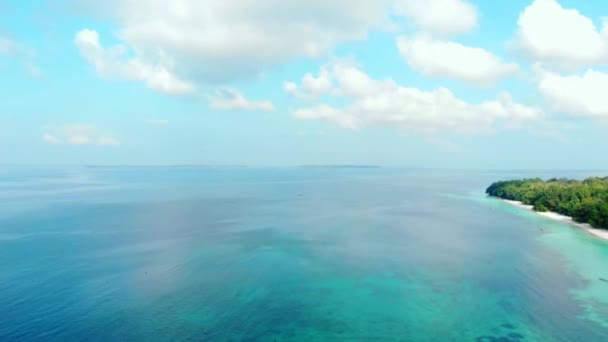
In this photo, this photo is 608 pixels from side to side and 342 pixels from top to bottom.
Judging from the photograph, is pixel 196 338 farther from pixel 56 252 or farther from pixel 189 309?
pixel 56 252

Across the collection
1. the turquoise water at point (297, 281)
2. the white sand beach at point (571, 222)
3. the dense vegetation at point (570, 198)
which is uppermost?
the dense vegetation at point (570, 198)

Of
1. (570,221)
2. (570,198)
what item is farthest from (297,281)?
(570,198)

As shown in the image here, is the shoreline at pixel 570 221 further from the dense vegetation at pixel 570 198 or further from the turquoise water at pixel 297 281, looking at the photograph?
the turquoise water at pixel 297 281

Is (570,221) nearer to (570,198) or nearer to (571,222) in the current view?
(571,222)

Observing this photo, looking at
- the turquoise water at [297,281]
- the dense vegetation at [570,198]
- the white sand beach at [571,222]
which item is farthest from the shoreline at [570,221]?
the turquoise water at [297,281]

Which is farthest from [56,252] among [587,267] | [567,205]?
[567,205]
